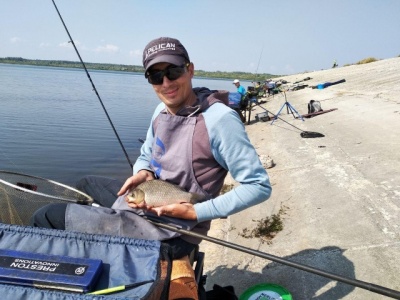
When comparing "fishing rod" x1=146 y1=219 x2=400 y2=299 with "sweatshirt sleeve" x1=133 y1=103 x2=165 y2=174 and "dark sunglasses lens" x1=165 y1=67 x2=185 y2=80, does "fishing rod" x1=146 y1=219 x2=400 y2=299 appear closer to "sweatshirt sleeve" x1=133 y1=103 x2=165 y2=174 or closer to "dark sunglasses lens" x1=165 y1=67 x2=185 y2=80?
"sweatshirt sleeve" x1=133 y1=103 x2=165 y2=174

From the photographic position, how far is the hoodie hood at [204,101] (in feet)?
7.89

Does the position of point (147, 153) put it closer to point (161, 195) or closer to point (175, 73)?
point (161, 195)

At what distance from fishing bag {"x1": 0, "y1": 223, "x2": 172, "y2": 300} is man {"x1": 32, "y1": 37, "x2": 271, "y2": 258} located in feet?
0.94

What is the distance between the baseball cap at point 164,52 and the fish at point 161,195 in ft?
2.91

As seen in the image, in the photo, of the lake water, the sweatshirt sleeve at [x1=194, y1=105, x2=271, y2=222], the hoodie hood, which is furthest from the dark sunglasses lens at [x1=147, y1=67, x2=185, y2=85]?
the lake water

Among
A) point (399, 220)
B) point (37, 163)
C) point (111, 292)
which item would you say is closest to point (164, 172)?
point (111, 292)

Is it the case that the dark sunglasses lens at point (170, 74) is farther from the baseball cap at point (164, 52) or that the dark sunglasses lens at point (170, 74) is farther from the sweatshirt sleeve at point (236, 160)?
the sweatshirt sleeve at point (236, 160)

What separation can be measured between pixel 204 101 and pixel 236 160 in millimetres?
539

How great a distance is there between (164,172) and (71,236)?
2.73 ft

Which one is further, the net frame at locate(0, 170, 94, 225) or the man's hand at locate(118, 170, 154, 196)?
the net frame at locate(0, 170, 94, 225)

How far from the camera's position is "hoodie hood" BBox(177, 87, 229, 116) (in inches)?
94.7

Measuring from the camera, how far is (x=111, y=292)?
1.72 meters

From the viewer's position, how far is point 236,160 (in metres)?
2.22

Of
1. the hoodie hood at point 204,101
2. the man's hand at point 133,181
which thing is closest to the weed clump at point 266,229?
the man's hand at point 133,181
